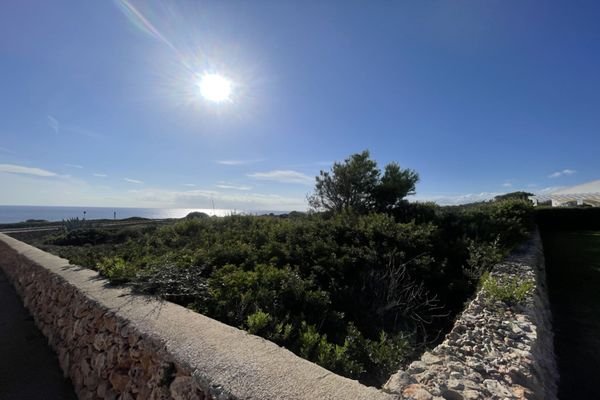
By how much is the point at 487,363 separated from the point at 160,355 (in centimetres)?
274

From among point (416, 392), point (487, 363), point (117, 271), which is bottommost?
point (487, 363)

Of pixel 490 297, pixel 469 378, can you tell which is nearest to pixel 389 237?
pixel 490 297

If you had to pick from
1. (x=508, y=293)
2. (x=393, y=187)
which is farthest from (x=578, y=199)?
(x=508, y=293)

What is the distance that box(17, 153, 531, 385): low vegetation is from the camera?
2980mm

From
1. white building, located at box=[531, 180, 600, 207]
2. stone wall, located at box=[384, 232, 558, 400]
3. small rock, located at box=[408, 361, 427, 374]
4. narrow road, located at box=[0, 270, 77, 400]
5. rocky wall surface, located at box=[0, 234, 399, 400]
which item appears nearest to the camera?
rocky wall surface, located at box=[0, 234, 399, 400]

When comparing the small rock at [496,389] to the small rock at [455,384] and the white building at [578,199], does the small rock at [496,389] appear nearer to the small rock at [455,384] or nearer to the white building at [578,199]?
the small rock at [455,384]

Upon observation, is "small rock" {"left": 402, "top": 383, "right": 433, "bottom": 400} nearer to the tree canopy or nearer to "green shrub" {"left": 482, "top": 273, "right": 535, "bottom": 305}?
"green shrub" {"left": 482, "top": 273, "right": 535, "bottom": 305}

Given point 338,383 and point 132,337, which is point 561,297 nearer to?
point 338,383

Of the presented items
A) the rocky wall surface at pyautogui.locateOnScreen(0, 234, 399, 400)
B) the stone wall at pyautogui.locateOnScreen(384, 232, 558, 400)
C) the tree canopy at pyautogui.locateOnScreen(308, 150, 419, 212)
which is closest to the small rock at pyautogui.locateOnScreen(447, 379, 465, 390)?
the stone wall at pyautogui.locateOnScreen(384, 232, 558, 400)

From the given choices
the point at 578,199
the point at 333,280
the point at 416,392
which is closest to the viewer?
the point at 416,392

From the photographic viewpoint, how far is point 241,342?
2.30 metres

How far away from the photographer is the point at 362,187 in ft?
44.2

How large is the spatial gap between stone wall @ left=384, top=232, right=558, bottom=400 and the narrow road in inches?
156

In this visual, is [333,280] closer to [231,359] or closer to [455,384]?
[455,384]
